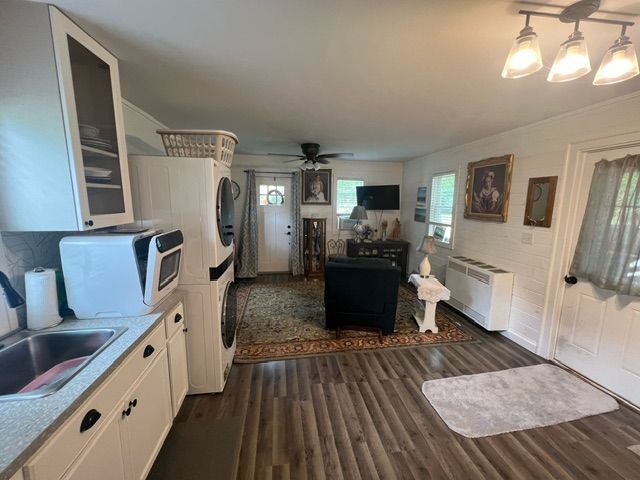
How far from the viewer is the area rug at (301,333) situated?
2.81 meters

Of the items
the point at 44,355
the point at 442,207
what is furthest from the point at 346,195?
the point at 44,355

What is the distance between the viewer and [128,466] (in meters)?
1.17

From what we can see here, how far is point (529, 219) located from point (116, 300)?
148 inches

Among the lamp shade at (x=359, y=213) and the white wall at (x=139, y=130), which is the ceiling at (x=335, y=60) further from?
the lamp shade at (x=359, y=213)

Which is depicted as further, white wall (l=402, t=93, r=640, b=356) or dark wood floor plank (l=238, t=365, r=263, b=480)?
white wall (l=402, t=93, r=640, b=356)

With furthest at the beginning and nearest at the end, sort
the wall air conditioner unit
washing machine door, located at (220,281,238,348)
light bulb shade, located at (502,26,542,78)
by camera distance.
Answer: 1. the wall air conditioner unit
2. washing machine door, located at (220,281,238,348)
3. light bulb shade, located at (502,26,542,78)

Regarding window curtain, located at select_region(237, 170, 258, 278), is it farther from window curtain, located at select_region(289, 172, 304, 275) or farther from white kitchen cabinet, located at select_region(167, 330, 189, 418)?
white kitchen cabinet, located at select_region(167, 330, 189, 418)

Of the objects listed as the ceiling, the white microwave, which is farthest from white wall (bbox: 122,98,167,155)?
the white microwave

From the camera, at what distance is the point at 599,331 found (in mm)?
2326

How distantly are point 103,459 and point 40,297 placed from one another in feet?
2.83

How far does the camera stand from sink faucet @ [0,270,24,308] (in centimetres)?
124

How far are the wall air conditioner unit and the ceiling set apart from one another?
1.71m

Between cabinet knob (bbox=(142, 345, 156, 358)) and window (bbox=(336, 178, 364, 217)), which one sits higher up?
window (bbox=(336, 178, 364, 217))

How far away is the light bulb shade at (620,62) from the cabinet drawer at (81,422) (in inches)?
96.5
